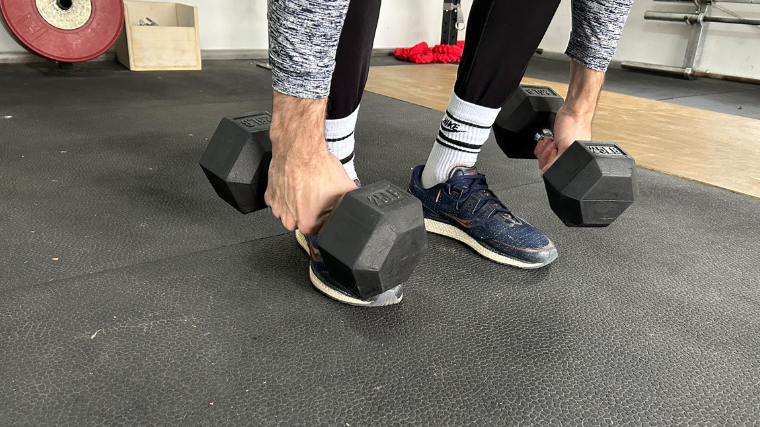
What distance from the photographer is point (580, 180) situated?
0.79 meters

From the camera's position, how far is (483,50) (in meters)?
0.88

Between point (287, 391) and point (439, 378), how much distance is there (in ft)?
0.59

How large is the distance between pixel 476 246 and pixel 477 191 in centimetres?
11

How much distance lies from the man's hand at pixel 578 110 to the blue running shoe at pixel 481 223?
12cm

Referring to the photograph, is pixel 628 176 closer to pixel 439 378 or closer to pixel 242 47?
pixel 439 378

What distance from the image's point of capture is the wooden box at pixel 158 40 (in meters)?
2.86

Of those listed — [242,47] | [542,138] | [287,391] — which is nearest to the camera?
[287,391]

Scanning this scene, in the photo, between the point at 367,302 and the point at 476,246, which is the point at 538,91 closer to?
the point at 476,246

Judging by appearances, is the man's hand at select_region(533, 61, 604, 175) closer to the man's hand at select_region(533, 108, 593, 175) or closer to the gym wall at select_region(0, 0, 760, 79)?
the man's hand at select_region(533, 108, 593, 175)

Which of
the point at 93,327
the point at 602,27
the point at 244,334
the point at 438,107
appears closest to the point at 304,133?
the point at 244,334

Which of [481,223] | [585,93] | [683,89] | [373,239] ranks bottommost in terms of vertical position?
[683,89]

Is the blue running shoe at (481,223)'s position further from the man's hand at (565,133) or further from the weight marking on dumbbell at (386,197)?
the weight marking on dumbbell at (386,197)

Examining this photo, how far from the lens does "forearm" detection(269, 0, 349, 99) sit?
1.95ft

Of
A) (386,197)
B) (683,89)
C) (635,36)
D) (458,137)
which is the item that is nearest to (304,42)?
(386,197)
